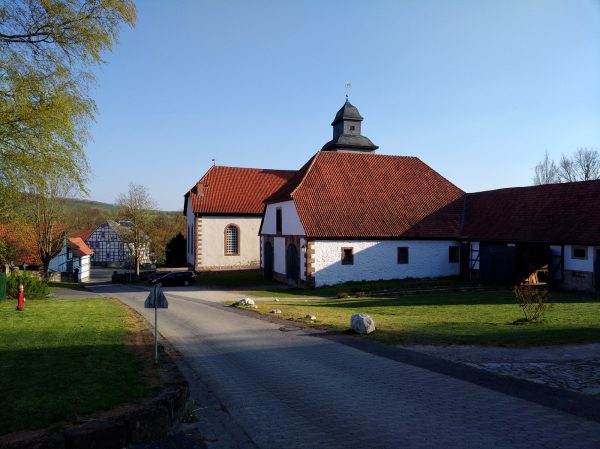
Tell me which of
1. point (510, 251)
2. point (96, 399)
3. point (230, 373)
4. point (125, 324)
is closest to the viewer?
point (96, 399)

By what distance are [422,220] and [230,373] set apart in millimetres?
26102

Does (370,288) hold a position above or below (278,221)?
below

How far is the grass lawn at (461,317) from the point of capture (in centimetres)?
1320

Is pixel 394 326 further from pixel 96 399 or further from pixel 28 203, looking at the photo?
pixel 28 203

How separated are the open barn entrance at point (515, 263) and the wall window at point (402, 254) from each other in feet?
15.4

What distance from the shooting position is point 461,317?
17406mm

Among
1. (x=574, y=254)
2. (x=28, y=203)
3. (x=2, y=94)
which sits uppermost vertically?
(x=2, y=94)

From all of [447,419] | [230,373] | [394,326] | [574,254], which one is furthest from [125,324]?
[574,254]

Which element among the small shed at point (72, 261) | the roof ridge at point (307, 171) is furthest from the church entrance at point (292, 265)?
the small shed at point (72, 261)

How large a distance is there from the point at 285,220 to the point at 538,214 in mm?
16132

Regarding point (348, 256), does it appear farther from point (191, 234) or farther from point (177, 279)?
point (191, 234)

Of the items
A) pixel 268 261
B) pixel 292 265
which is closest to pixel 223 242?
pixel 268 261

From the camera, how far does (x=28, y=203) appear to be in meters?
15.9

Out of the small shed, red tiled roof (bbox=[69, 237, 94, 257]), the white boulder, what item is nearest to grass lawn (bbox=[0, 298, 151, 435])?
the white boulder
